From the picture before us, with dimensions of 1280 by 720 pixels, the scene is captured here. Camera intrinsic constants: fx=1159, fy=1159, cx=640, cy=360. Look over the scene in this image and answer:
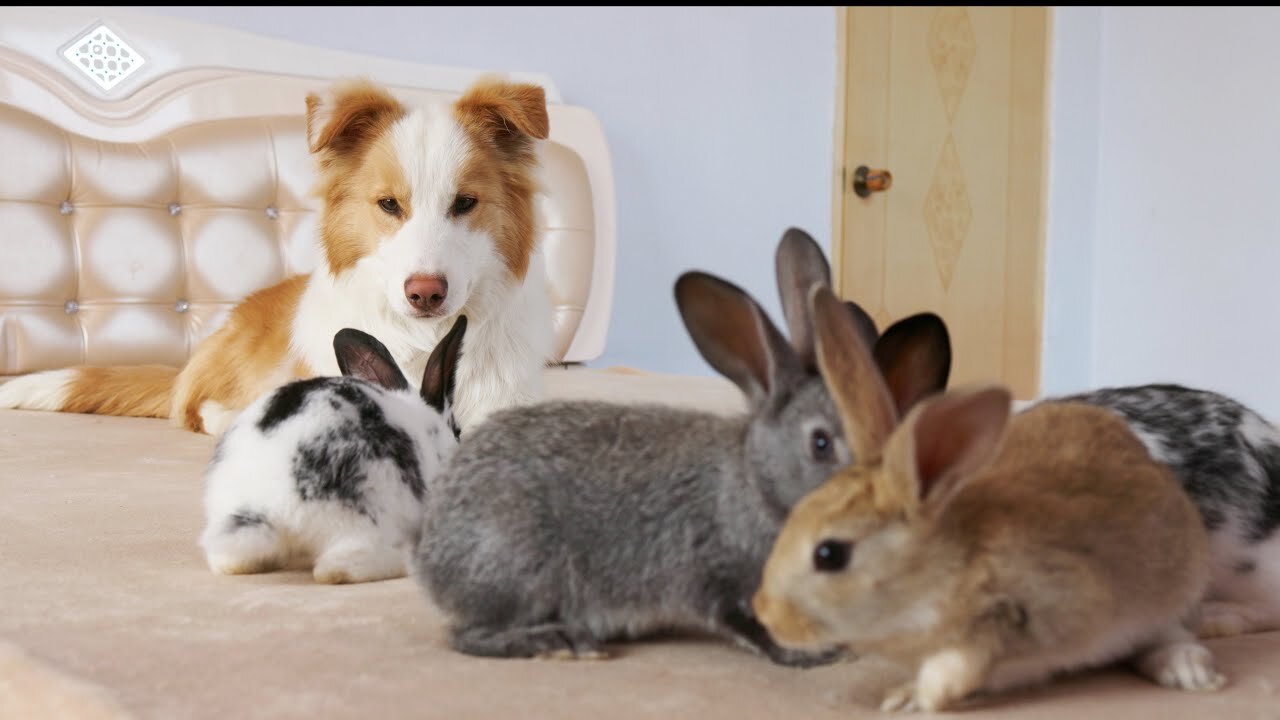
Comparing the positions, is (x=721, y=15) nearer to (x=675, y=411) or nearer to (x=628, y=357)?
(x=628, y=357)

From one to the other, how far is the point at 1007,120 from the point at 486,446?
5023 millimetres

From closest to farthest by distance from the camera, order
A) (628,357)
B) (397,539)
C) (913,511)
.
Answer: (913,511) → (397,539) → (628,357)

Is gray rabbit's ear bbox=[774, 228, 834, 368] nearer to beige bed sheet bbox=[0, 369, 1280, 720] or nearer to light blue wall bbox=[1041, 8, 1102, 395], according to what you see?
beige bed sheet bbox=[0, 369, 1280, 720]

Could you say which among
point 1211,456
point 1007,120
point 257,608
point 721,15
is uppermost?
A: point 721,15

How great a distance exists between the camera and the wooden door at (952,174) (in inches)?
193

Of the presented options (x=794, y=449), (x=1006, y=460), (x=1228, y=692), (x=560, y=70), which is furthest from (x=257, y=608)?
(x=560, y=70)

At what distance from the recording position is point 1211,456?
988 mm

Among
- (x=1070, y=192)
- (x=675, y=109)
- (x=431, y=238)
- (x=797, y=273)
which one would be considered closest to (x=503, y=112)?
(x=431, y=238)

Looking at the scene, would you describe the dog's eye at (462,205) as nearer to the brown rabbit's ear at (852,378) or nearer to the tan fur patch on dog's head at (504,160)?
the tan fur patch on dog's head at (504,160)

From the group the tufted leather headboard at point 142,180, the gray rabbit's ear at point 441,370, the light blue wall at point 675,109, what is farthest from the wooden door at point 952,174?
the gray rabbit's ear at point 441,370

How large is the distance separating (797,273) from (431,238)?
1.09 meters

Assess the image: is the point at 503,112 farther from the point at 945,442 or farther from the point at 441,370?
the point at 945,442

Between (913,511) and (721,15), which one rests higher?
(721,15)

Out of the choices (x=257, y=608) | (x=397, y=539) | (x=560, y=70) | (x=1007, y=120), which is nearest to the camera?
(x=257, y=608)
